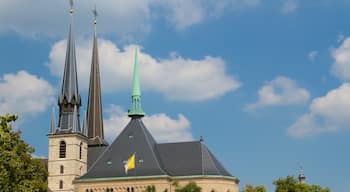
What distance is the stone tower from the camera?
84.2m

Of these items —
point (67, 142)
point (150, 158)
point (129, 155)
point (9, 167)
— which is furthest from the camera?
point (67, 142)

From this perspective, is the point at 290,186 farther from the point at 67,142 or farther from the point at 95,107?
the point at 95,107

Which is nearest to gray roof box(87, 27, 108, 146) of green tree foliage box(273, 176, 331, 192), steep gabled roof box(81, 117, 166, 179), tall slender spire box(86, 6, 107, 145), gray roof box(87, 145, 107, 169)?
tall slender spire box(86, 6, 107, 145)

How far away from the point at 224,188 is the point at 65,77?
2422cm

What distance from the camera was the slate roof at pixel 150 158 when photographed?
8050 cm

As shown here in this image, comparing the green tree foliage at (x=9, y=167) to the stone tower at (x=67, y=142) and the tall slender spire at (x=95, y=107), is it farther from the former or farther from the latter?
the tall slender spire at (x=95, y=107)

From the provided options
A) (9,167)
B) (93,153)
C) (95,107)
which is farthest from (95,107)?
(9,167)

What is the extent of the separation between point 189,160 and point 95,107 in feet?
70.7

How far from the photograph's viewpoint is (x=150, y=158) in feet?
267

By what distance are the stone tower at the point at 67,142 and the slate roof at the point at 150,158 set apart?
247 cm

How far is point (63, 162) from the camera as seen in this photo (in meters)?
84.9

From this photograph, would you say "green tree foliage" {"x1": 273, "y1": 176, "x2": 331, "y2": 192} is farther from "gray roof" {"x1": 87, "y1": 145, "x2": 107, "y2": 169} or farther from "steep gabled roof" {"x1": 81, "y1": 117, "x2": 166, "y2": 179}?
"gray roof" {"x1": 87, "y1": 145, "x2": 107, "y2": 169}

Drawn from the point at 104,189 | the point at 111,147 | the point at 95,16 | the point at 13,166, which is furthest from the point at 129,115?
the point at 13,166

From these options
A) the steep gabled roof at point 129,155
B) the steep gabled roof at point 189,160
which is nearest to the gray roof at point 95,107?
the steep gabled roof at point 129,155
